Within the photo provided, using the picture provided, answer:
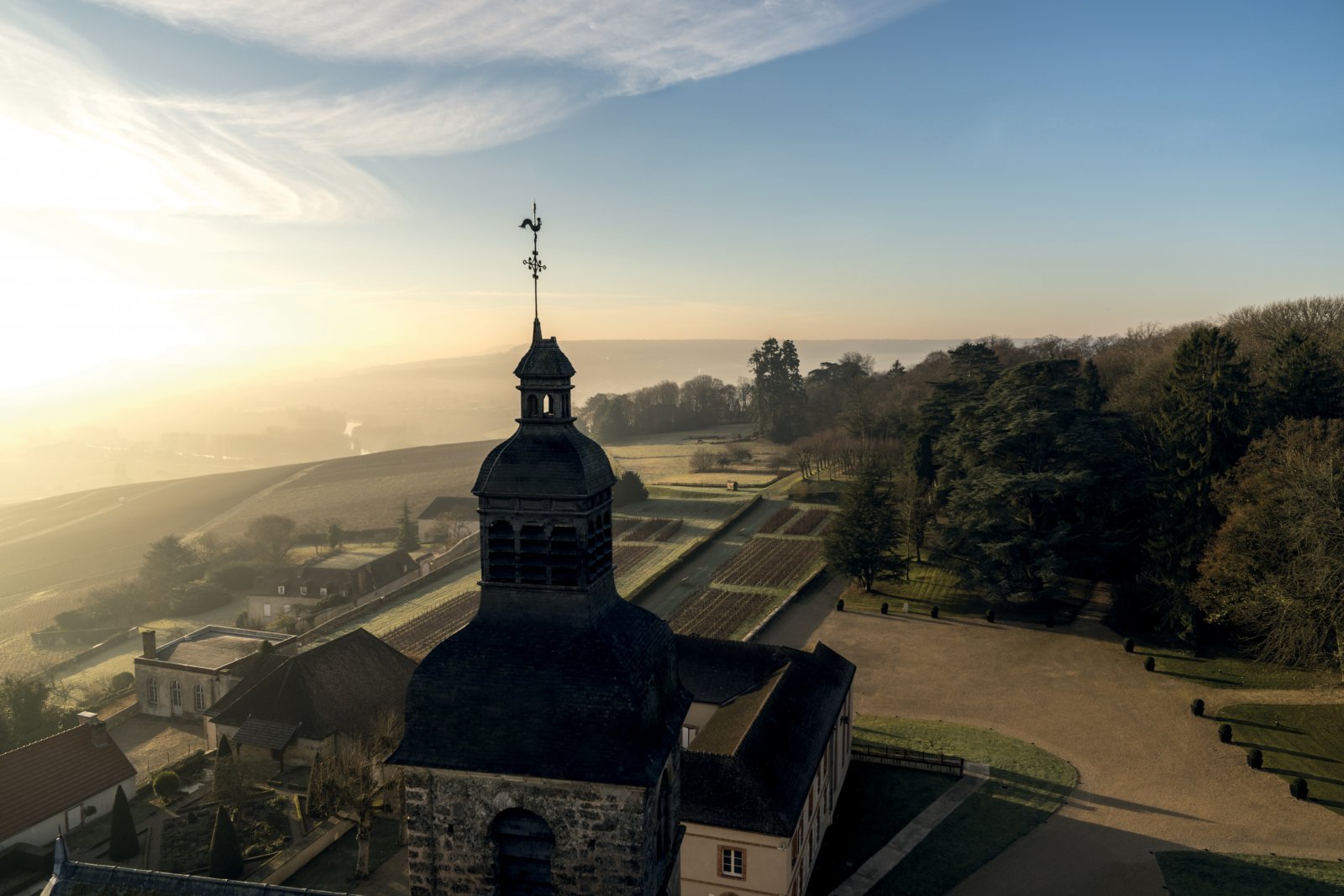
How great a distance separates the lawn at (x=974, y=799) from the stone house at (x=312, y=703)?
20092mm

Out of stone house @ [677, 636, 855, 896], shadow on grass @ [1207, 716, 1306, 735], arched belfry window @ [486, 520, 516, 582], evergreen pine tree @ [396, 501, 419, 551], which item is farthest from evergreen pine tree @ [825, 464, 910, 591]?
arched belfry window @ [486, 520, 516, 582]

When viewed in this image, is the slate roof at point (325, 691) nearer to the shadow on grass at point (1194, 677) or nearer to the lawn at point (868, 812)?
the lawn at point (868, 812)

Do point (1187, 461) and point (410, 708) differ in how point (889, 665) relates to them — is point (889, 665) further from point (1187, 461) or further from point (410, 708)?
point (410, 708)

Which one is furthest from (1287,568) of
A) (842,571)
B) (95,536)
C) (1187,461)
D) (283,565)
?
(95,536)

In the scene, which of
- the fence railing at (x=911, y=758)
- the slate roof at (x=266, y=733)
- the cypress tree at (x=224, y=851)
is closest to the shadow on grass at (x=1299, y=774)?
the fence railing at (x=911, y=758)

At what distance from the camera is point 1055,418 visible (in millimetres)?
45156

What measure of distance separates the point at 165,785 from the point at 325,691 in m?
6.47

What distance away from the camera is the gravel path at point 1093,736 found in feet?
82.4

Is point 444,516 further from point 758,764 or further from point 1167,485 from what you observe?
point 1167,485

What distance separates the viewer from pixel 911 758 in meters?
31.1

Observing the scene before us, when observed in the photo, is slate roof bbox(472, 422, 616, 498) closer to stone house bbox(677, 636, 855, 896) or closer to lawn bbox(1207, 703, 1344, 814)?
stone house bbox(677, 636, 855, 896)

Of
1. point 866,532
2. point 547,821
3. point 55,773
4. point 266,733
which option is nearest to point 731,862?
point 547,821

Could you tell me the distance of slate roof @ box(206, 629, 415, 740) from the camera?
3197cm

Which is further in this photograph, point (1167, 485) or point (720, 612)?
point (720, 612)
